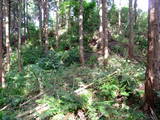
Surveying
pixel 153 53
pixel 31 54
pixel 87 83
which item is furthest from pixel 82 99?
pixel 31 54

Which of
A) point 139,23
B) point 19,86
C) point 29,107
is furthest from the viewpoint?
point 139,23

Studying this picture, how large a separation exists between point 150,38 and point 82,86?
12.1 feet

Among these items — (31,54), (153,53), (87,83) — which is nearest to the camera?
(153,53)

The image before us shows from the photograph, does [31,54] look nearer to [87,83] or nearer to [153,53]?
[87,83]

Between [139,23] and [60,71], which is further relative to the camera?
[139,23]

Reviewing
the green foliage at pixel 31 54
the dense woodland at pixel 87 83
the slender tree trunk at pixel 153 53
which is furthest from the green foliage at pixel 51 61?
the slender tree trunk at pixel 153 53

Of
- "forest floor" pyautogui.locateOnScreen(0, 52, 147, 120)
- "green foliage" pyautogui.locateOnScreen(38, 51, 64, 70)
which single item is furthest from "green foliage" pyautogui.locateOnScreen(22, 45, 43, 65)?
"forest floor" pyautogui.locateOnScreen(0, 52, 147, 120)

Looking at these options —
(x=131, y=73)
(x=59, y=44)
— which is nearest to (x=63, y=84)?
(x=131, y=73)

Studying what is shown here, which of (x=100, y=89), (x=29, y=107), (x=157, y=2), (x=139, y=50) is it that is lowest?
(x=29, y=107)

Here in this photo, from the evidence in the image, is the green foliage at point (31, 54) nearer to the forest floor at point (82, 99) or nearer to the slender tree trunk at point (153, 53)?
the forest floor at point (82, 99)

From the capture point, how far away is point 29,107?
8.18 meters

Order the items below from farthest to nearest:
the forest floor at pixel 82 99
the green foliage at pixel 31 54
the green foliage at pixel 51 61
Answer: the green foliage at pixel 31 54 → the green foliage at pixel 51 61 → the forest floor at pixel 82 99

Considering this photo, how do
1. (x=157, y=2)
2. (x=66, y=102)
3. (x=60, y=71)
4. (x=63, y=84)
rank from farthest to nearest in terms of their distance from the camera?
(x=60, y=71) → (x=63, y=84) → (x=66, y=102) → (x=157, y=2)

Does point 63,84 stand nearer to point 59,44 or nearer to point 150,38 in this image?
point 150,38
